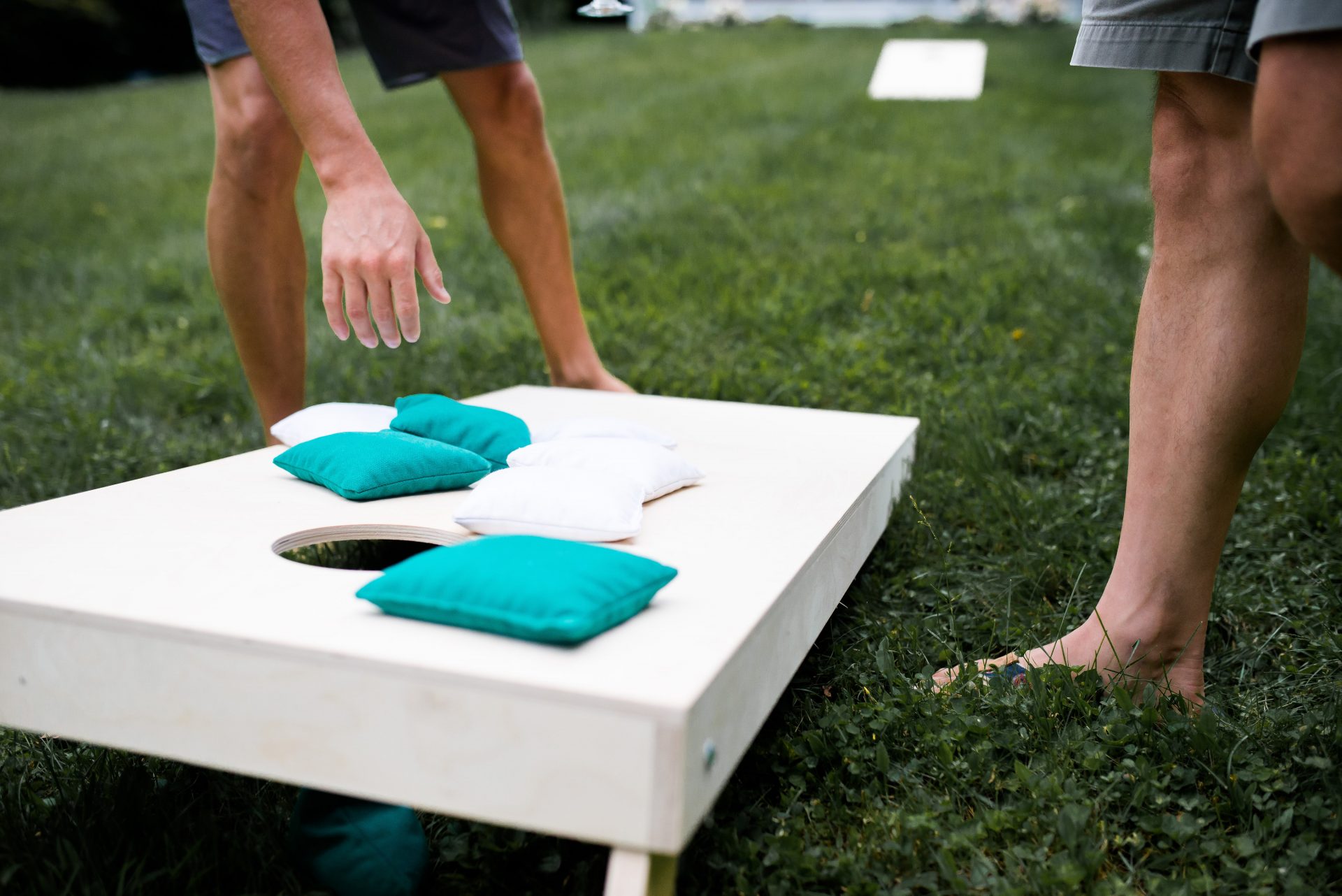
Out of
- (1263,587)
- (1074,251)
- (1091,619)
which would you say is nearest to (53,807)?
(1091,619)

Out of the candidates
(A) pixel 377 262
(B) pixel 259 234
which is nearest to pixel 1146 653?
(A) pixel 377 262

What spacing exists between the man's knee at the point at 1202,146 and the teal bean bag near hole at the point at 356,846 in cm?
115

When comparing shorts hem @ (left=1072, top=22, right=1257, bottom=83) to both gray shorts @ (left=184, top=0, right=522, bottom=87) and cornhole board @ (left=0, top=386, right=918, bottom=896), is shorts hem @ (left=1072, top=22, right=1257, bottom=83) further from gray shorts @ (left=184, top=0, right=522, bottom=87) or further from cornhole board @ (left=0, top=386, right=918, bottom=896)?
gray shorts @ (left=184, top=0, right=522, bottom=87)

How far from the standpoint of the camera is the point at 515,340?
3043 millimetres

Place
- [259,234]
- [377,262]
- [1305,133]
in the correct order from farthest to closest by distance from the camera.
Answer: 1. [259,234]
2. [377,262]
3. [1305,133]

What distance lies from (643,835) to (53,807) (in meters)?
0.74

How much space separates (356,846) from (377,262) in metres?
0.69

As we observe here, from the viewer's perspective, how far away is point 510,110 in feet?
7.69

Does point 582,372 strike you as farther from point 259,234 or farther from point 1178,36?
point 1178,36

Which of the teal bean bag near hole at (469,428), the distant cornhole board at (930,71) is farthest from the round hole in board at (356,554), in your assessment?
the distant cornhole board at (930,71)

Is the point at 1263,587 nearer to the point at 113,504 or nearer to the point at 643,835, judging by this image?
the point at 643,835

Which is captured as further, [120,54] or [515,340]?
[120,54]

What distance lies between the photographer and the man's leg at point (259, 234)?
2.01m

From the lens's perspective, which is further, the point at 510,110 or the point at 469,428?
the point at 510,110
